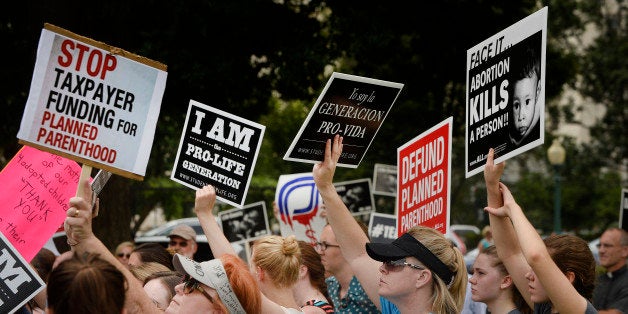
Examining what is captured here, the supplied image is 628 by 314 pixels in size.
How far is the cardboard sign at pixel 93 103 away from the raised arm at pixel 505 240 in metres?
1.69

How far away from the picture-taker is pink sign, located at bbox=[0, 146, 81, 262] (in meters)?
6.48

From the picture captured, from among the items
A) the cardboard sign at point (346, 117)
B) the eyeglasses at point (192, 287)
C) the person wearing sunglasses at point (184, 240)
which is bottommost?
the eyeglasses at point (192, 287)

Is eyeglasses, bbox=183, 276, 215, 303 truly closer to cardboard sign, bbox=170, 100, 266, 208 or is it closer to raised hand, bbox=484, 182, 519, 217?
raised hand, bbox=484, 182, 519, 217

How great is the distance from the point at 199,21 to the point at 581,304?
8.75m

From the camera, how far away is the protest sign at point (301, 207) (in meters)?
10.9

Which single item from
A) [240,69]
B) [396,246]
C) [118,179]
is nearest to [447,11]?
[240,69]

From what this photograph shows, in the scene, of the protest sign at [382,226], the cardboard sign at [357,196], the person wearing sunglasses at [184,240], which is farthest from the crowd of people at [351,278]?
the cardboard sign at [357,196]

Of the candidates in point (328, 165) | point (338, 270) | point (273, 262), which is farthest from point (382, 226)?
point (273, 262)

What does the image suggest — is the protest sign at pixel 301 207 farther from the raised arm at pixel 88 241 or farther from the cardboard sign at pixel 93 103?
the raised arm at pixel 88 241

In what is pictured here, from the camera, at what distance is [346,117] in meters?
6.55

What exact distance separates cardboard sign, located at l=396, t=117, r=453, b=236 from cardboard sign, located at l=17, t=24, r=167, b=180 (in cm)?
200

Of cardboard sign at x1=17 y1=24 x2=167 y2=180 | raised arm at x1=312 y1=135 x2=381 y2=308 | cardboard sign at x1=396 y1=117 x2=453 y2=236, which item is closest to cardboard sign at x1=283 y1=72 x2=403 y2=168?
raised arm at x1=312 y1=135 x2=381 y2=308

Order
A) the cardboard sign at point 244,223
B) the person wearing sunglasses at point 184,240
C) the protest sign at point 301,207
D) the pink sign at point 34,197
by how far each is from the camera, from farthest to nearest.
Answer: the cardboard sign at point 244,223, the protest sign at point 301,207, the person wearing sunglasses at point 184,240, the pink sign at point 34,197

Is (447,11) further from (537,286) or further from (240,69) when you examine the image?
(537,286)
